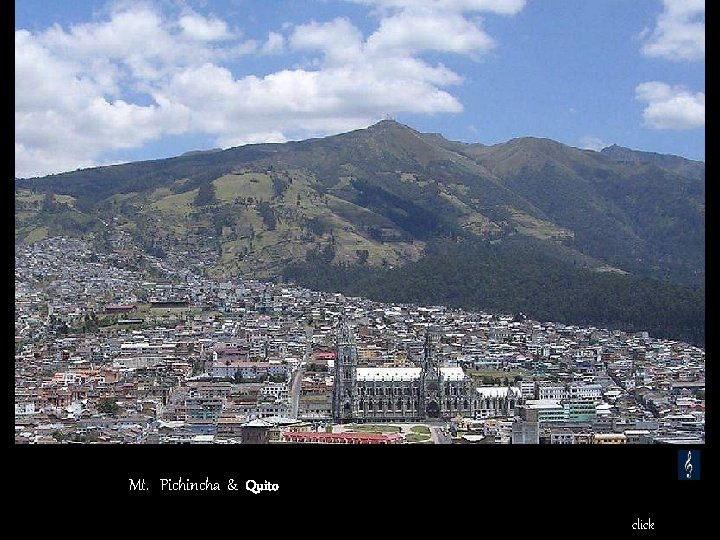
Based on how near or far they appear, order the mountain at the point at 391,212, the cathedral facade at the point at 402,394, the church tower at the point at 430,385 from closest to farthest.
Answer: the cathedral facade at the point at 402,394 < the church tower at the point at 430,385 < the mountain at the point at 391,212

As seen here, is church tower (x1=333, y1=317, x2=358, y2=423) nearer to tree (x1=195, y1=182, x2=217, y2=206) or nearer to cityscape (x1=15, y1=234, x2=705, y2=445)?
cityscape (x1=15, y1=234, x2=705, y2=445)

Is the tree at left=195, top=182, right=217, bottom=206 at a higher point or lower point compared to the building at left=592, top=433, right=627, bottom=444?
higher

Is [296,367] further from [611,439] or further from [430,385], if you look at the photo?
[611,439]

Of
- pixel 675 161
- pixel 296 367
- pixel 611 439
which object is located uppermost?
pixel 675 161

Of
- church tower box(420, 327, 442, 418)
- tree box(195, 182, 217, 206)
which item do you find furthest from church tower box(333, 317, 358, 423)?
tree box(195, 182, 217, 206)
